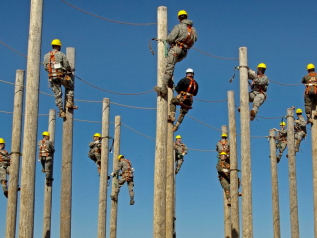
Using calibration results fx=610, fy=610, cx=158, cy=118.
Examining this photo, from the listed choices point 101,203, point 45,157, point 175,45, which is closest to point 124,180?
point 101,203

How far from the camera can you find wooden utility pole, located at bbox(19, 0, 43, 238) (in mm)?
8125

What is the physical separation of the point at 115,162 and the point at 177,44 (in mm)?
7653

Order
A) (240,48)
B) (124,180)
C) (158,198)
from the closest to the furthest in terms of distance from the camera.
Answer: (158,198), (240,48), (124,180)

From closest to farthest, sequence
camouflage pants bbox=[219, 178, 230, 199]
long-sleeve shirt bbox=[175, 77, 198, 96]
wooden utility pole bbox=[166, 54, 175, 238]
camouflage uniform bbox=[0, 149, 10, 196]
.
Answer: long-sleeve shirt bbox=[175, 77, 198, 96] → wooden utility pole bbox=[166, 54, 175, 238] → camouflage uniform bbox=[0, 149, 10, 196] → camouflage pants bbox=[219, 178, 230, 199]

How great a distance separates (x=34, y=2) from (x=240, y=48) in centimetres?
515

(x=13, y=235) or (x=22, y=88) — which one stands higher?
(x=22, y=88)

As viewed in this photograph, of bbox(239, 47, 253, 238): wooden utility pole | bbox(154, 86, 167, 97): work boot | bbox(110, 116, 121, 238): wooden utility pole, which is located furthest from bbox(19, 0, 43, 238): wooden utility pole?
bbox(110, 116, 121, 238): wooden utility pole

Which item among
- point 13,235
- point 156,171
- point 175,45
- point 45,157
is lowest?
point 13,235

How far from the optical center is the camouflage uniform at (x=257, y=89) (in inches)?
504

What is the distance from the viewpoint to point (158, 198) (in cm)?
853

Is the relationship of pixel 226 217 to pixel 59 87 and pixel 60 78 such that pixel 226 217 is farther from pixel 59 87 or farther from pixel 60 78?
pixel 60 78

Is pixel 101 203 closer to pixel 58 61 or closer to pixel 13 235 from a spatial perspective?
pixel 13 235

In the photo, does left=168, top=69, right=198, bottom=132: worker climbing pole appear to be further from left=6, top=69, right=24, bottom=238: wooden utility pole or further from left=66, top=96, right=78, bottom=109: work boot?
left=6, top=69, right=24, bottom=238: wooden utility pole

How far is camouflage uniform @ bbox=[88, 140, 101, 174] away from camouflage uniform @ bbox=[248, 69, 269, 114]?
252 inches
